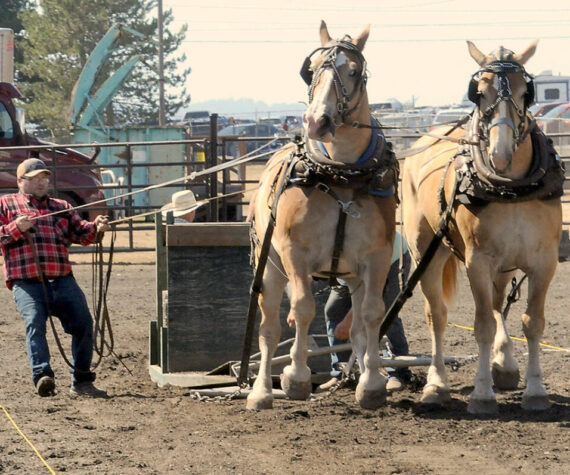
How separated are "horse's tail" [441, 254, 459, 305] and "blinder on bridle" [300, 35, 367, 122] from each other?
1.96m

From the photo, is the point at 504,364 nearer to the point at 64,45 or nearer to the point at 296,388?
the point at 296,388

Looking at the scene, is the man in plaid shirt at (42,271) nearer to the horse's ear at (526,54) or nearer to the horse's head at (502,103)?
the horse's head at (502,103)

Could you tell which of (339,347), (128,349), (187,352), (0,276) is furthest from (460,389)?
(0,276)

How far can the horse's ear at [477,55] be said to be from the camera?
6.79 m

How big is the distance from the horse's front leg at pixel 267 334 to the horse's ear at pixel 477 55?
1875mm

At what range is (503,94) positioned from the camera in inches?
255

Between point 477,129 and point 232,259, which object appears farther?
point 232,259

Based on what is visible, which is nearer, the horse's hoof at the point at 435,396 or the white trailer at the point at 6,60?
the horse's hoof at the point at 435,396

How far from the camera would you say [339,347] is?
7.80 m

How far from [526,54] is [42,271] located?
3794 millimetres

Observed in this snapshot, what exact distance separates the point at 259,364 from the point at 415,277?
127 cm

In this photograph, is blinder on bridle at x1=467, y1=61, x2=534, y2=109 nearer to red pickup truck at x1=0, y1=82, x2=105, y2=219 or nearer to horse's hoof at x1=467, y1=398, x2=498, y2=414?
horse's hoof at x1=467, y1=398, x2=498, y2=414

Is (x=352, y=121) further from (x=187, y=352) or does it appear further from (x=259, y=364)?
(x=187, y=352)

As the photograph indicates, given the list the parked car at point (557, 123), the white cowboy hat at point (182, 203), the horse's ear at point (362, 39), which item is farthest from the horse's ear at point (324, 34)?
the parked car at point (557, 123)
